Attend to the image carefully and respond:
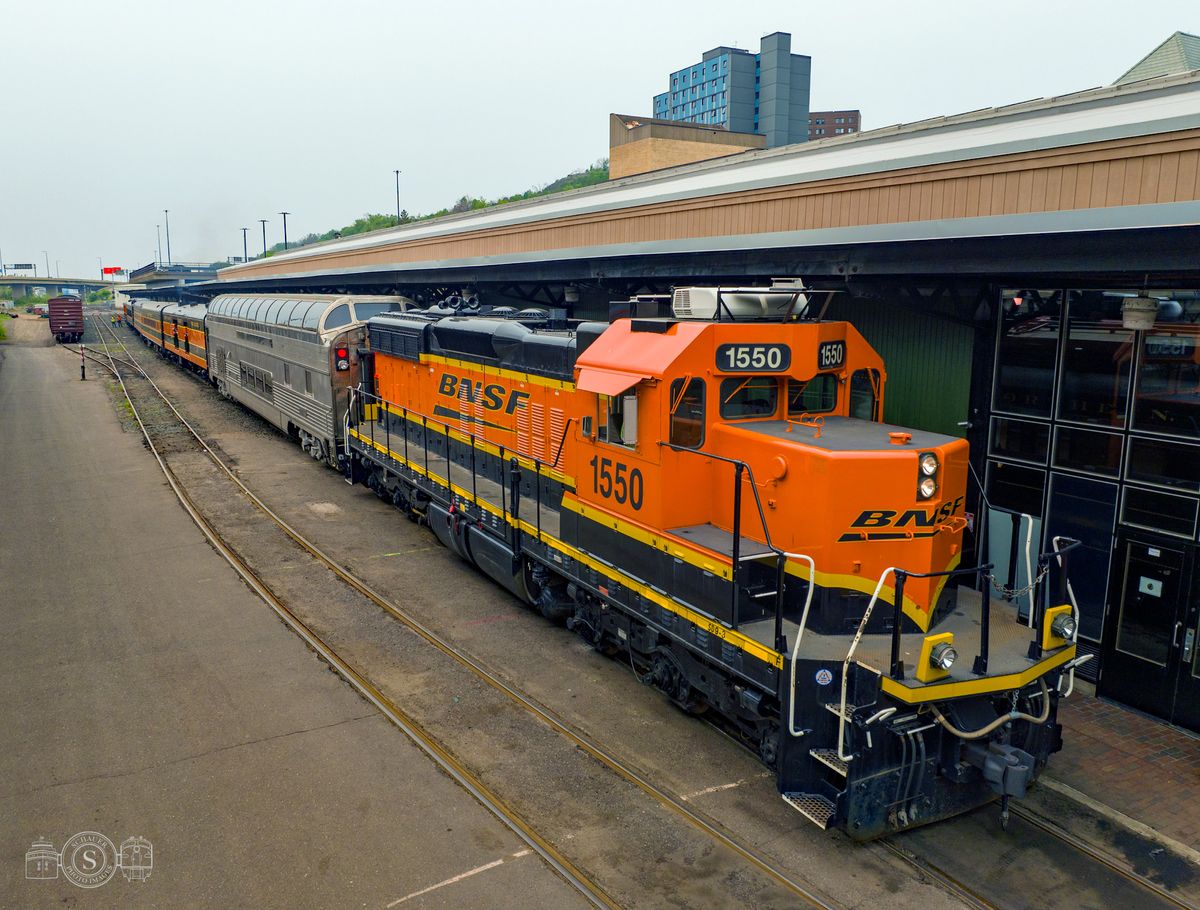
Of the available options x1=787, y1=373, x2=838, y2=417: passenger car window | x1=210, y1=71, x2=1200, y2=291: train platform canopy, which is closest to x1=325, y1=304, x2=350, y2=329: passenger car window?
x1=210, y1=71, x2=1200, y2=291: train platform canopy

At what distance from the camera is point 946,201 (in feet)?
24.5

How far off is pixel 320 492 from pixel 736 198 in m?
9.47

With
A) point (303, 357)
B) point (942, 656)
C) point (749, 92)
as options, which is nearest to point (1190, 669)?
point (942, 656)

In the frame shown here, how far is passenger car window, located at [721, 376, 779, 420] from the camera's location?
670 centimetres

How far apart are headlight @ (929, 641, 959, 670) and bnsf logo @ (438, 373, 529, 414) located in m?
5.87

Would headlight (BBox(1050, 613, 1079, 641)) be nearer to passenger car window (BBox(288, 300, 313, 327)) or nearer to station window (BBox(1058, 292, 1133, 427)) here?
station window (BBox(1058, 292, 1133, 427))

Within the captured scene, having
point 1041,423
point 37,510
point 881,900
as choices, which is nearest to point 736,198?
point 1041,423

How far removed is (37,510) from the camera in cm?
1427

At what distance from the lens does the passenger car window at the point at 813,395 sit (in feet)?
22.8

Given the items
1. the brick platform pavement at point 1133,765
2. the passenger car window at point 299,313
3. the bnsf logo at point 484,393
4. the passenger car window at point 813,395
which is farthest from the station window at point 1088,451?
the passenger car window at point 299,313

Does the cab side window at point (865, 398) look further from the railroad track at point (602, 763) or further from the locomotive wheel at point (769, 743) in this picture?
the railroad track at point (602, 763)

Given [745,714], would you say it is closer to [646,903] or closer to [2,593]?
[646,903]

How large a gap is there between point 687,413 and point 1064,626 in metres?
3.03

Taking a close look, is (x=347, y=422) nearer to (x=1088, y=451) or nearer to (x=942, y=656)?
(x=1088, y=451)
